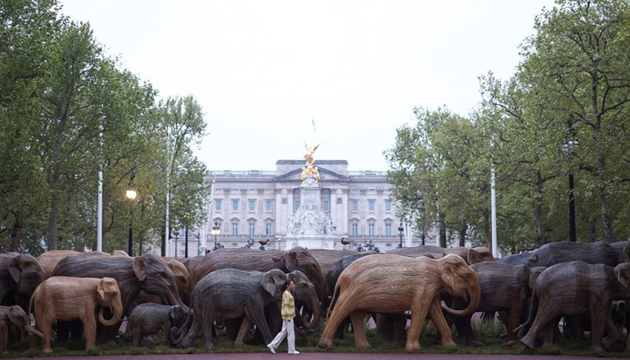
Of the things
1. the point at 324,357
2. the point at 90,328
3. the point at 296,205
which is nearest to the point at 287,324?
the point at 324,357

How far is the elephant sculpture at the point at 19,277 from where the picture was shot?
18875 mm

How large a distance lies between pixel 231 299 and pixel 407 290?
372 cm

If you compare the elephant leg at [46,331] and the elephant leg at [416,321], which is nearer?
the elephant leg at [416,321]

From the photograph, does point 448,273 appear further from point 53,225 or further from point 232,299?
point 53,225

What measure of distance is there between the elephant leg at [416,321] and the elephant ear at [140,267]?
6.16m

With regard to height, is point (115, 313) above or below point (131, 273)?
below

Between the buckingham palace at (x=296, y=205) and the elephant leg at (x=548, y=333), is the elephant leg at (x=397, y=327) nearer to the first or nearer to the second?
the elephant leg at (x=548, y=333)

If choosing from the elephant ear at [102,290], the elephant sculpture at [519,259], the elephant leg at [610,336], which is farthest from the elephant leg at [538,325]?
the elephant ear at [102,290]

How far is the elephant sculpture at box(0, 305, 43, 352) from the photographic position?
17.0 metres

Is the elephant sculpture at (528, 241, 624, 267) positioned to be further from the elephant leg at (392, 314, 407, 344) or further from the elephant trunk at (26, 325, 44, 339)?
the elephant trunk at (26, 325, 44, 339)

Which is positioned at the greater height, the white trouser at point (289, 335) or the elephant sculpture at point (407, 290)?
the elephant sculpture at point (407, 290)

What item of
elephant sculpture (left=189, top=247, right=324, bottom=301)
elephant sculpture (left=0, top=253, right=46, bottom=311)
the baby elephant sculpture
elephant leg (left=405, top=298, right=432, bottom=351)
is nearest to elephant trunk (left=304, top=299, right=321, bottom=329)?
elephant sculpture (left=189, top=247, right=324, bottom=301)

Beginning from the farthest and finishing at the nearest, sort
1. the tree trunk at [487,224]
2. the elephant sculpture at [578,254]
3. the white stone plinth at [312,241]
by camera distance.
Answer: the white stone plinth at [312,241] → the tree trunk at [487,224] → the elephant sculpture at [578,254]

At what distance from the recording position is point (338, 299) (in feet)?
57.2
